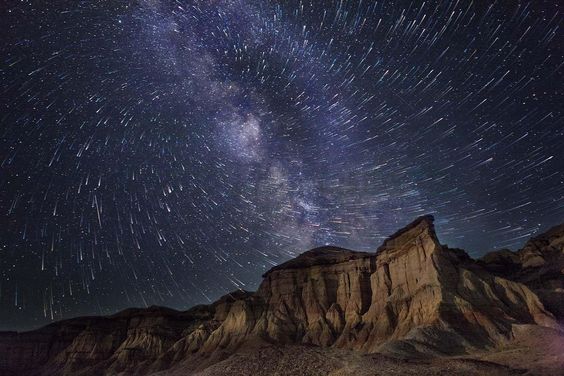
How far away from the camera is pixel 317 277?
7688 centimetres

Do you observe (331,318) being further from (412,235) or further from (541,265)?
(541,265)

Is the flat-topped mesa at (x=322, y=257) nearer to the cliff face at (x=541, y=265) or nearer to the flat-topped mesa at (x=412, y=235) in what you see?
the flat-topped mesa at (x=412, y=235)

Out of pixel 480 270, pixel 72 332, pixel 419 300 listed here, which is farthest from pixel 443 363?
pixel 72 332

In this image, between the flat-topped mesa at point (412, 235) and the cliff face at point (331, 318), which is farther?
the flat-topped mesa at point (412, 235)

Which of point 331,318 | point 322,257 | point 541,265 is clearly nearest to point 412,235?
point 331,318

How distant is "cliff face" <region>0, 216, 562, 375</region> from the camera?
1861 inches

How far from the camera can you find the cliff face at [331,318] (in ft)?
155

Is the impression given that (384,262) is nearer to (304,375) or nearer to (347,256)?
(347,256)

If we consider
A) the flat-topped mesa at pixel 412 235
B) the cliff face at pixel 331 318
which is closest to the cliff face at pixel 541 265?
the cliff face at pixel 331 318

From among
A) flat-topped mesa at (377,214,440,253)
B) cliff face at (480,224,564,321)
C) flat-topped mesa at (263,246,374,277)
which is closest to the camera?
cliff face at (480,224,564,321)

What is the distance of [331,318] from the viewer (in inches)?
2635

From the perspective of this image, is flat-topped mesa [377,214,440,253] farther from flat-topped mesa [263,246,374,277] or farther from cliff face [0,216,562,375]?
flat-topped mesa [263,246,374,277]

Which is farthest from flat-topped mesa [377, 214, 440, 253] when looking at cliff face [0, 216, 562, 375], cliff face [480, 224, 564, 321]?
cliff face [480, 224, 564, 321]

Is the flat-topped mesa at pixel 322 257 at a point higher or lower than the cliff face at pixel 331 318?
higher
